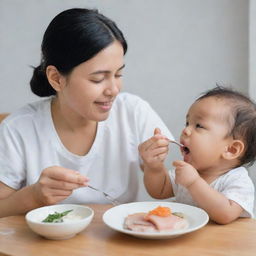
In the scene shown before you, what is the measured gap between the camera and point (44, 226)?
3.44 feet

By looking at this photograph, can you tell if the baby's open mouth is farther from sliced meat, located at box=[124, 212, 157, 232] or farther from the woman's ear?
the woman's ear

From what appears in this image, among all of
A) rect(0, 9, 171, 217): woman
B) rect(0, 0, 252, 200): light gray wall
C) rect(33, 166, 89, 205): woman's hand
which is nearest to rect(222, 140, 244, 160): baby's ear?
rect(0, 9, 171, 217): woman

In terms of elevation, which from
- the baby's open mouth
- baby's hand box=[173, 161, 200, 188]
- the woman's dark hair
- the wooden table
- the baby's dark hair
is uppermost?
the woman's dark hair

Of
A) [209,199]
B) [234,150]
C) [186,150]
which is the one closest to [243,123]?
[234,150]

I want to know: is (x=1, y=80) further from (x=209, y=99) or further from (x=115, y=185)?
(x=209, y=99)

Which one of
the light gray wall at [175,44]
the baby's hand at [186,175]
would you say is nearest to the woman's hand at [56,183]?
the baby's hand at [186,175]

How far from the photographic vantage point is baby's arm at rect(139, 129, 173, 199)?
1364mm

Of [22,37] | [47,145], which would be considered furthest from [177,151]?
[22,37]

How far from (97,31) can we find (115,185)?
592mm

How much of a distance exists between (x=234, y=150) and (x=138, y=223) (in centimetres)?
46

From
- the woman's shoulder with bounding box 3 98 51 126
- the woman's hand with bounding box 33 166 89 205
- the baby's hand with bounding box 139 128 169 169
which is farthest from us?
the woman's shoulder with bounding box 3 98 51 126

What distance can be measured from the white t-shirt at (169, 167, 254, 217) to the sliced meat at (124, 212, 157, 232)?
0.28m

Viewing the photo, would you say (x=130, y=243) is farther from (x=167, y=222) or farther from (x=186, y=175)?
(x=186, y=175)

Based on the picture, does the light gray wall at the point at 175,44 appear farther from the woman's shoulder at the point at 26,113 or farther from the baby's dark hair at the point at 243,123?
the woman's shoulder at the point at 26,113
